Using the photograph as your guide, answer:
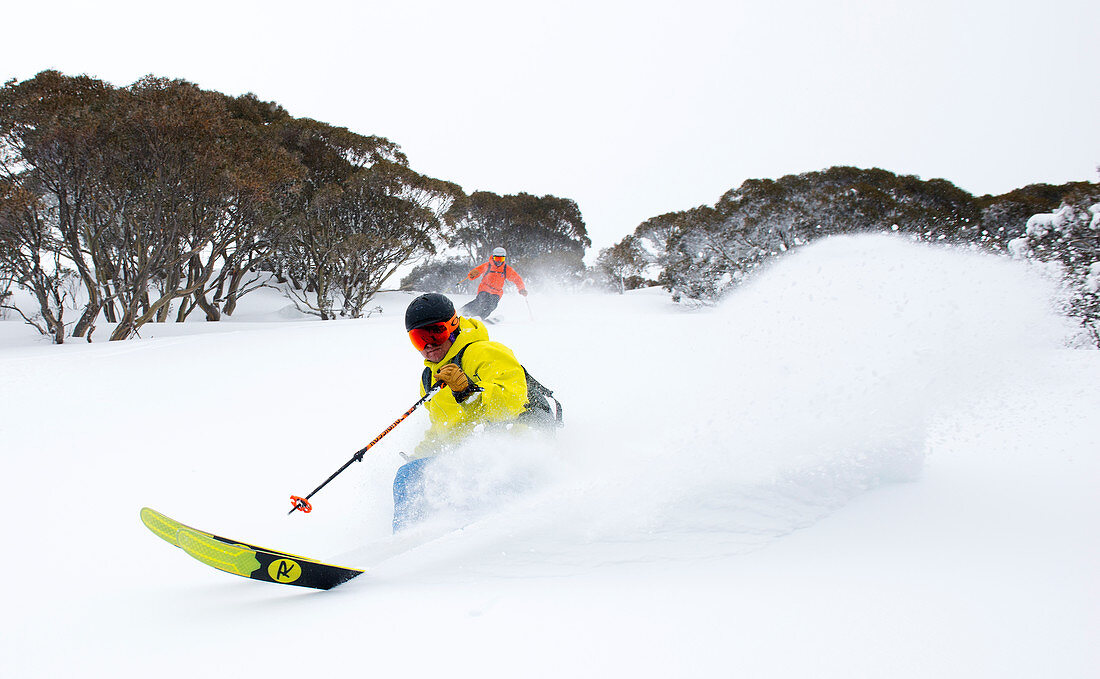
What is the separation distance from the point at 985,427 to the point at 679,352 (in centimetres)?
226

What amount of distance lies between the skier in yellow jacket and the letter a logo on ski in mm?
Result: 663

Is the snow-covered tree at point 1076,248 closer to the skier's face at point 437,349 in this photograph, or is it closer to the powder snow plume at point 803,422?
the powder snow plume at point 803,422

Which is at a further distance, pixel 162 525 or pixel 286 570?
pixel 162 525

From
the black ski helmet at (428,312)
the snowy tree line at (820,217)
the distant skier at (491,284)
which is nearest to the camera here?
the black ski helmet at (428,312)

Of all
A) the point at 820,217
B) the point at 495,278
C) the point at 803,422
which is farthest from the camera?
the point at 820,217

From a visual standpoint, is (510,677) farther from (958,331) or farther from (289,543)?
(958,331)

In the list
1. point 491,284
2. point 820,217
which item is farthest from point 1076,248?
point 491,284

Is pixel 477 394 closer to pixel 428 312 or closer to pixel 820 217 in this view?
pixel 428 312

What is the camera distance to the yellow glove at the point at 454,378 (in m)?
2.78

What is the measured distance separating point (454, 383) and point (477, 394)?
0.21 m

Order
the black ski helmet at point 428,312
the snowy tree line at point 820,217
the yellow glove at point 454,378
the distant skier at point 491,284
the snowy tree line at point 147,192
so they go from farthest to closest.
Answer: the snowy tree line at point 820,217, the distant skier at point 491,284, the snowy tree line at point 147,192, the black ski helmet at point 428,312, the yellow glove at point 454,378

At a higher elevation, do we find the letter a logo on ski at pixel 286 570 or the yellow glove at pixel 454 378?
the yellow glove at pixel 454 378

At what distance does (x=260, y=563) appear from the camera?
7.00ft

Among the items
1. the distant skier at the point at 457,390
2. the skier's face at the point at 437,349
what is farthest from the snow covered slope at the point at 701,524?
the skier's face at the point at 437,349
